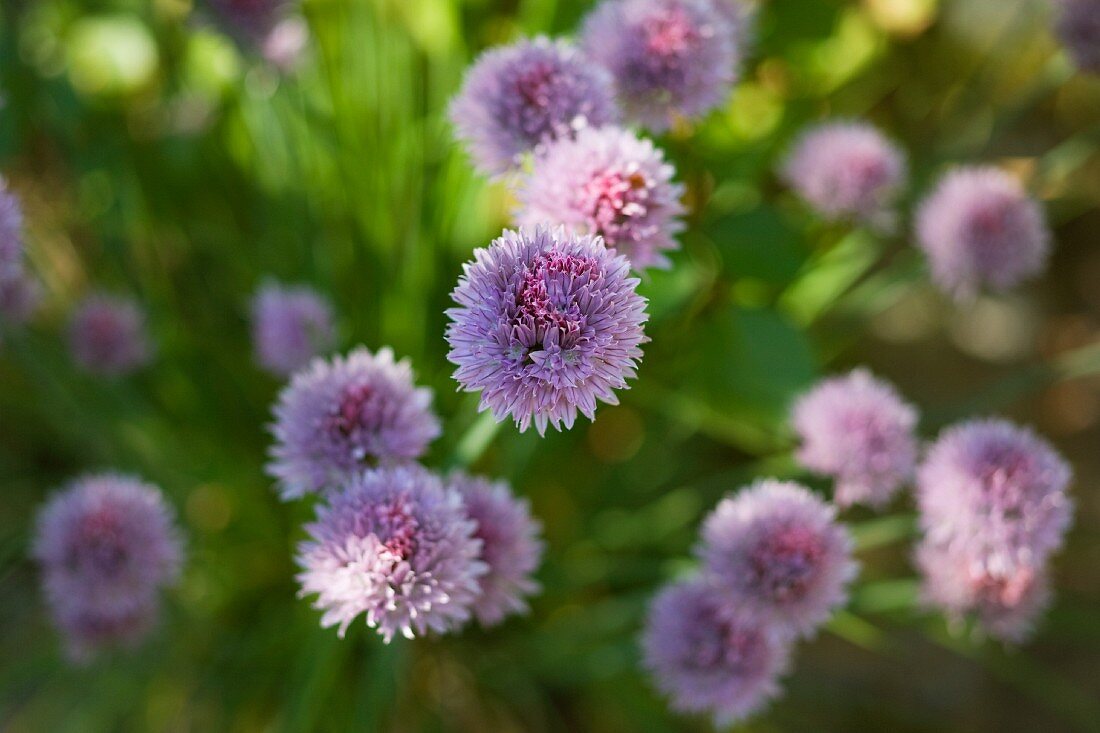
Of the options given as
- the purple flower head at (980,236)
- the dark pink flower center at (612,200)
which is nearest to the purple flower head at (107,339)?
the dark pink flower center at (612,200)

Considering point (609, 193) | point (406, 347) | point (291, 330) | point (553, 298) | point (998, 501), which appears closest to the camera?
point (553, 298)

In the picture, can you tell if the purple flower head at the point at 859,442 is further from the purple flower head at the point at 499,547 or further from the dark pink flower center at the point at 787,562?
the purple flower head at the point at 499,547

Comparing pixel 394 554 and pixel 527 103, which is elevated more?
pixel 527 103

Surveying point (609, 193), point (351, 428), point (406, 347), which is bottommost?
point (351, 428)

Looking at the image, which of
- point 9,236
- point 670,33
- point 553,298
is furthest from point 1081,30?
point 9,236

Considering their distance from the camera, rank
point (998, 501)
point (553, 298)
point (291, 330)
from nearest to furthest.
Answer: point (553, 298) → point (998, 501) → point (291, 330)

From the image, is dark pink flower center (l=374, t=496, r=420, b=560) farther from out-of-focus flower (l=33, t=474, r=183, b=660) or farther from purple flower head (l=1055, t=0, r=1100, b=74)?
purple flower head (l=1055, t=0, r=1100, b=74)

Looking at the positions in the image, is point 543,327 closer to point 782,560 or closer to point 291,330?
point 782,560
